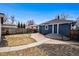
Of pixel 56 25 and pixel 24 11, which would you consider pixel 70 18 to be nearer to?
pixel 56 25

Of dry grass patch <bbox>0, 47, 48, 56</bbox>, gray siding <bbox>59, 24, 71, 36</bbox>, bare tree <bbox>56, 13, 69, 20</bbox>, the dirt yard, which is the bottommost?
dry grass patch <bbox>0, 47, 48, 56</bbox>

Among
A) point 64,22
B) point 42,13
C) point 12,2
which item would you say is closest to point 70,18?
point 64,22

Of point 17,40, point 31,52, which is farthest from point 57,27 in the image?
point 17,40

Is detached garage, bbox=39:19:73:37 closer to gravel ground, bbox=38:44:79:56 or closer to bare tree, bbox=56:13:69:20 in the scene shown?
bare tree, bbox=56:13:69:20

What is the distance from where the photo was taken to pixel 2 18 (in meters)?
5.87

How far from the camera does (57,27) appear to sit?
19.6 feet

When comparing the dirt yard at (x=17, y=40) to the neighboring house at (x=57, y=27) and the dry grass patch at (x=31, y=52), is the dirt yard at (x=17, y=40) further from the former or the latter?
the neighboring house at (x=57, y=27)

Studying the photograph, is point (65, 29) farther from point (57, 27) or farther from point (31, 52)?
point (31, 52)

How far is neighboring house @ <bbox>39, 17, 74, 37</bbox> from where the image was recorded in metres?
5.91

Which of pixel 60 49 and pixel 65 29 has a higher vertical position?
pixel 65 29

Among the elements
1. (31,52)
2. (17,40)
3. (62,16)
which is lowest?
(31,52)

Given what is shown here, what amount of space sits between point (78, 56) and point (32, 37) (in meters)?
0.97

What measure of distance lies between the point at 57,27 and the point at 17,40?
827mm

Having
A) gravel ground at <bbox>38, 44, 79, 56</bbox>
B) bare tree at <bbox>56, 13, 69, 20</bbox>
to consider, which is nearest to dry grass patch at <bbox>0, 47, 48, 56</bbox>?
gravel ground at <bbox>38, 44, 79, 56</bbox>
